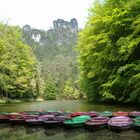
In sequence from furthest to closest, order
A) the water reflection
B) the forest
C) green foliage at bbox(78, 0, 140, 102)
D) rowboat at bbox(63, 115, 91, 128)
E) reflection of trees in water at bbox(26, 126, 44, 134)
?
the forest
green foliage at bbox(78, 0, 140, 102)
reflection of trees in water at bbox(26, 126, 44, 134)
rowboat at bbox(63, 115, 91, 128)
the water reflection

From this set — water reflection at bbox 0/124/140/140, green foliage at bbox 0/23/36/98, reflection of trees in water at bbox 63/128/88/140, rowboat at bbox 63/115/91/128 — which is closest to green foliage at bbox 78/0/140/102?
rowboat at bbox 63/115/91/128

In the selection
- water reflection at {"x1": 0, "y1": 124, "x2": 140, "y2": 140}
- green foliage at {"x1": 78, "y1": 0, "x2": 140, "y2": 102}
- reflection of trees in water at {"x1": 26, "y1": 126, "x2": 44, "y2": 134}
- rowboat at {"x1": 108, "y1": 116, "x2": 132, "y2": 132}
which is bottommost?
water reflection at {"x1": 0, "y1": 124, "x2": 140, "y2": 140}

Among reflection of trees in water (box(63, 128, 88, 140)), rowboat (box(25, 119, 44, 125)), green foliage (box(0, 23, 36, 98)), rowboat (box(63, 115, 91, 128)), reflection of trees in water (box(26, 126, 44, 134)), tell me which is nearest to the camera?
reflection of trees in water (box(63, 128, 88, 140))

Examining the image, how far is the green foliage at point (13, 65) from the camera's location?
160 feet

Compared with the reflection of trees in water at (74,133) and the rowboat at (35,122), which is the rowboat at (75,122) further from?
the rowboat at (35,122)

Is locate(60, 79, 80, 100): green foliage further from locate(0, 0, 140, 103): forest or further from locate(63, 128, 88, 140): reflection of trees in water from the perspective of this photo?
locate(63, 128, 88, 140): reflection of trees in water

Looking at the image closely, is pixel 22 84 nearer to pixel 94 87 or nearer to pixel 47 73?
pixel 94 87

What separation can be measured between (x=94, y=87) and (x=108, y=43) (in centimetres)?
1139

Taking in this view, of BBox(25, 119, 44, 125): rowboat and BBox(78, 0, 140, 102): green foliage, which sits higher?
BBox(78, 0, 140, 102): green foliage

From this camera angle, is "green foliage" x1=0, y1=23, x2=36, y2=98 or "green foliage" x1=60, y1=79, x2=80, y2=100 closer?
"green foliage" x1=0, y1=23, x2=36, y2=98

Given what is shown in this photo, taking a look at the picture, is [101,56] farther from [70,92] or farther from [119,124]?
[70,92]

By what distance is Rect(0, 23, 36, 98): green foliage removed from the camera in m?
48.6

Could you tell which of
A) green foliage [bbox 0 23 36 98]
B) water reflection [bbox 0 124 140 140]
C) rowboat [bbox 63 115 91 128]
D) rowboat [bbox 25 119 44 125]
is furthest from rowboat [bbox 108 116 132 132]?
green foliage [bbox 0 23 36 98]

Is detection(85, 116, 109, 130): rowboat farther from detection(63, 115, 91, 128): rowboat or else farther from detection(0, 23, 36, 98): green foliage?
detection(0, 23, 36, 98): green foliage
